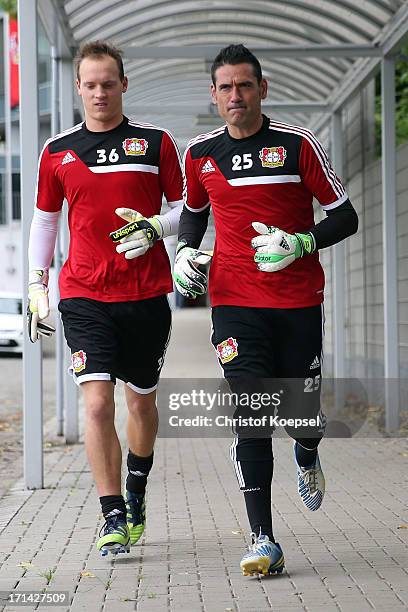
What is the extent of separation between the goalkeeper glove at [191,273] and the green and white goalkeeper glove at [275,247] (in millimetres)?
249

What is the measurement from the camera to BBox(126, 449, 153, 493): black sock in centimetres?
603

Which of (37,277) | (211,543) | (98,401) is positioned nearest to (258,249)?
(98,401)

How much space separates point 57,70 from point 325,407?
15.4 feet

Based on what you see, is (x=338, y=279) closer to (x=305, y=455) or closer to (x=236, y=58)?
(x=305, y=455)

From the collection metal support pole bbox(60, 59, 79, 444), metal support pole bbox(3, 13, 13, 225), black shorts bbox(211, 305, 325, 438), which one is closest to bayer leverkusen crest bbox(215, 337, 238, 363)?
black shorts bbox(211, 305, 325, 438)

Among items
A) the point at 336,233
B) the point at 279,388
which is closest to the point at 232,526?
the point at 279,388

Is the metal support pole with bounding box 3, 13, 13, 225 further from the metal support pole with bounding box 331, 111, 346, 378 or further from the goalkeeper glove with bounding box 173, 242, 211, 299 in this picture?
the goalkeeper glove with bounding box 173, 242, 211, 299

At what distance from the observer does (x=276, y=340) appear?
5.42 m

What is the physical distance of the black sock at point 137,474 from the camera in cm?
603

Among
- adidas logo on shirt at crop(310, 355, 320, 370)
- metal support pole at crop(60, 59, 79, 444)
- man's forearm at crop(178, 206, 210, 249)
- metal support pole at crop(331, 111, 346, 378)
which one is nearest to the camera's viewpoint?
adidas logo on shirt at crop(310, 355, 320, 370)

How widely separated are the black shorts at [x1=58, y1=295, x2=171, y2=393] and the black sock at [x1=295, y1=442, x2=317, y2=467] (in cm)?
76

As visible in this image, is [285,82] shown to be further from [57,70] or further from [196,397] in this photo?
[196,397]

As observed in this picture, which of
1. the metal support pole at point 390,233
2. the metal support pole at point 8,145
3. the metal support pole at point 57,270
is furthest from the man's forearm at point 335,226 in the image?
the metal support pole at point 8,145

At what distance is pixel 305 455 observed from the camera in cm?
583
